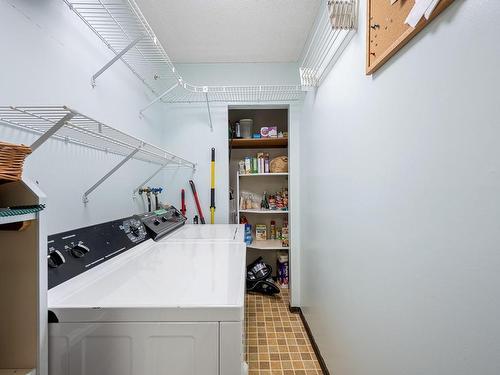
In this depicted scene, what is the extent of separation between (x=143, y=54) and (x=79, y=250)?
1.65m

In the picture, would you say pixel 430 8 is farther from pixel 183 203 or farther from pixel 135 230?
pixel 183 203

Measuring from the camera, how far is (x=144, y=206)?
2.32 m

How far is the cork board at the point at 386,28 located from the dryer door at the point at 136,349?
3.76ft

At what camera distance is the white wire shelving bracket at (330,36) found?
4.13 ft

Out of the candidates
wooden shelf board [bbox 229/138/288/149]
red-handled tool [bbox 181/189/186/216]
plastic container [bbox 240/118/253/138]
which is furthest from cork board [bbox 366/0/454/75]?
red-handled tool [bbox 181/189/186/216]

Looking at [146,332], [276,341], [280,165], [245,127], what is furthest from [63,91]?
[276,341]

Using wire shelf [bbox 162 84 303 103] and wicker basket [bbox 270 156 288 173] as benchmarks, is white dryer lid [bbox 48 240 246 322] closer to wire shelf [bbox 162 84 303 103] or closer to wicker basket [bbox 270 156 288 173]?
wicker basket [bbox 270 156 288 173]

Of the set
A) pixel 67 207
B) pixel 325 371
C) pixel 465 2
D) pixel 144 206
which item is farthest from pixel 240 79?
pixel 325 371

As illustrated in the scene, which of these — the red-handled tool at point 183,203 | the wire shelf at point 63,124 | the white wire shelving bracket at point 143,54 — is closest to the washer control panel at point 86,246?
the wire shelf at point 63,124

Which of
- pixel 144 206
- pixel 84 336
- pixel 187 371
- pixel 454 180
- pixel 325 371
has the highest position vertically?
pixel 454 180

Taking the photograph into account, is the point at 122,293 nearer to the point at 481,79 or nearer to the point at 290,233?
the point at 481,79

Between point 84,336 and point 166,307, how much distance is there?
Answer: 0.29 meters

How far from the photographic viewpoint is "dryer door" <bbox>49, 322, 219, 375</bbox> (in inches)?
31.3

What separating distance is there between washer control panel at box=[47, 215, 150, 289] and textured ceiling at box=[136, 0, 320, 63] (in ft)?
5.75
